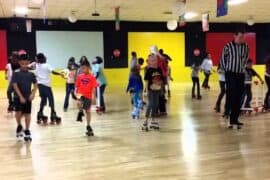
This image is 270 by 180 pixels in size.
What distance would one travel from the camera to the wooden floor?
4.16 meters

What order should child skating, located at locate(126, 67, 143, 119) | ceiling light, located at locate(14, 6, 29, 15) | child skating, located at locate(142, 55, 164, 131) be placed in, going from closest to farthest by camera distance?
1. child skating, located at locate(142, 55, 164, 131)
2. child skating, located at locate(126, 67, 143, 119)
3. ceiling light, located at locate(14, 6, 29, 15)

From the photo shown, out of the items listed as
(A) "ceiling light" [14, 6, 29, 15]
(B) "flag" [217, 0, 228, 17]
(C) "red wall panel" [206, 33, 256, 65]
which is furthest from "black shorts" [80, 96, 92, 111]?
(C) "red wall panel" [206, 33, 256, 65]

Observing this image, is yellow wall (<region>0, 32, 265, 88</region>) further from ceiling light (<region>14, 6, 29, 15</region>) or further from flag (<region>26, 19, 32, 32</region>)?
ceiling light (<region>14, 6, 29, 15</region>)

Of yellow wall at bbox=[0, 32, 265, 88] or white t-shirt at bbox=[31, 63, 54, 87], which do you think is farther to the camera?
yellow wall at bbox=[0, 32, 265, 88]

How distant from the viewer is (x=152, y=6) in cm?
1491

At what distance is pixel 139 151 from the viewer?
16.9ft

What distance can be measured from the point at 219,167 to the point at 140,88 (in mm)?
3850

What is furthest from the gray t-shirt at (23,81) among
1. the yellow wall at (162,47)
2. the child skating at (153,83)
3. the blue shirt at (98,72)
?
the yellow wall at (162,47)

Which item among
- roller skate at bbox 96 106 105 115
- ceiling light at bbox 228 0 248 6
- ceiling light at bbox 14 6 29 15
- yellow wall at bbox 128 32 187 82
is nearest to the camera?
roller skate at bbox 96 106 105 115

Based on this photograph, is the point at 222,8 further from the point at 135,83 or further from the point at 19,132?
the point at 19,132

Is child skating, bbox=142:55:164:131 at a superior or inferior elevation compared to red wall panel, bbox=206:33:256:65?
inferior

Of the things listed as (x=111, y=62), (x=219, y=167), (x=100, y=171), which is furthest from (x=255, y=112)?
(x=111, y=62)

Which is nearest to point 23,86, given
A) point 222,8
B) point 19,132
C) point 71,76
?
point 19,132

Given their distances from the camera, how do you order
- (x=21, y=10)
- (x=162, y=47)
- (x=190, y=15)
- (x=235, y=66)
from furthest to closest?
(x=162, y=47) → (x=190, y=15) → (x=21, y=10) → (x=235, y=66)
